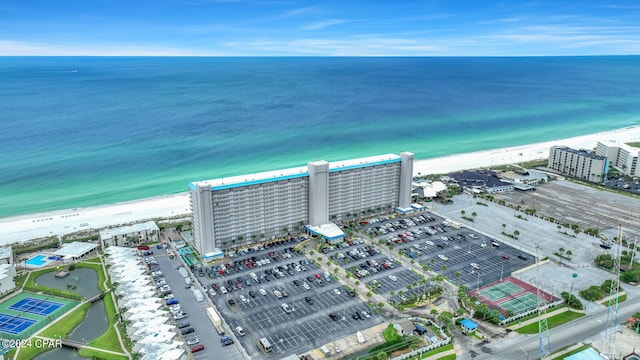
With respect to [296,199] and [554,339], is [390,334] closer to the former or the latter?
[554,339]

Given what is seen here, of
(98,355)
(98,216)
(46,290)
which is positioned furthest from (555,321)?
(98,216)

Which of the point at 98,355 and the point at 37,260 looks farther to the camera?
the point at 37,260

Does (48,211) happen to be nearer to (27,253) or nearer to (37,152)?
(27,253)

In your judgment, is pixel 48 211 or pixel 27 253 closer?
pixel 27 253

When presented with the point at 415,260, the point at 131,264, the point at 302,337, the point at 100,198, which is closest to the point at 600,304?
the point at 415,260

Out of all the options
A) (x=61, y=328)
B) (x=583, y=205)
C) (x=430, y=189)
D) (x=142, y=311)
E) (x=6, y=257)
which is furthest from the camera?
(x=430, y=189)

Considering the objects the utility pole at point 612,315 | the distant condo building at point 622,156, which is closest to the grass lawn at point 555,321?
the utility pole at point 612,315
